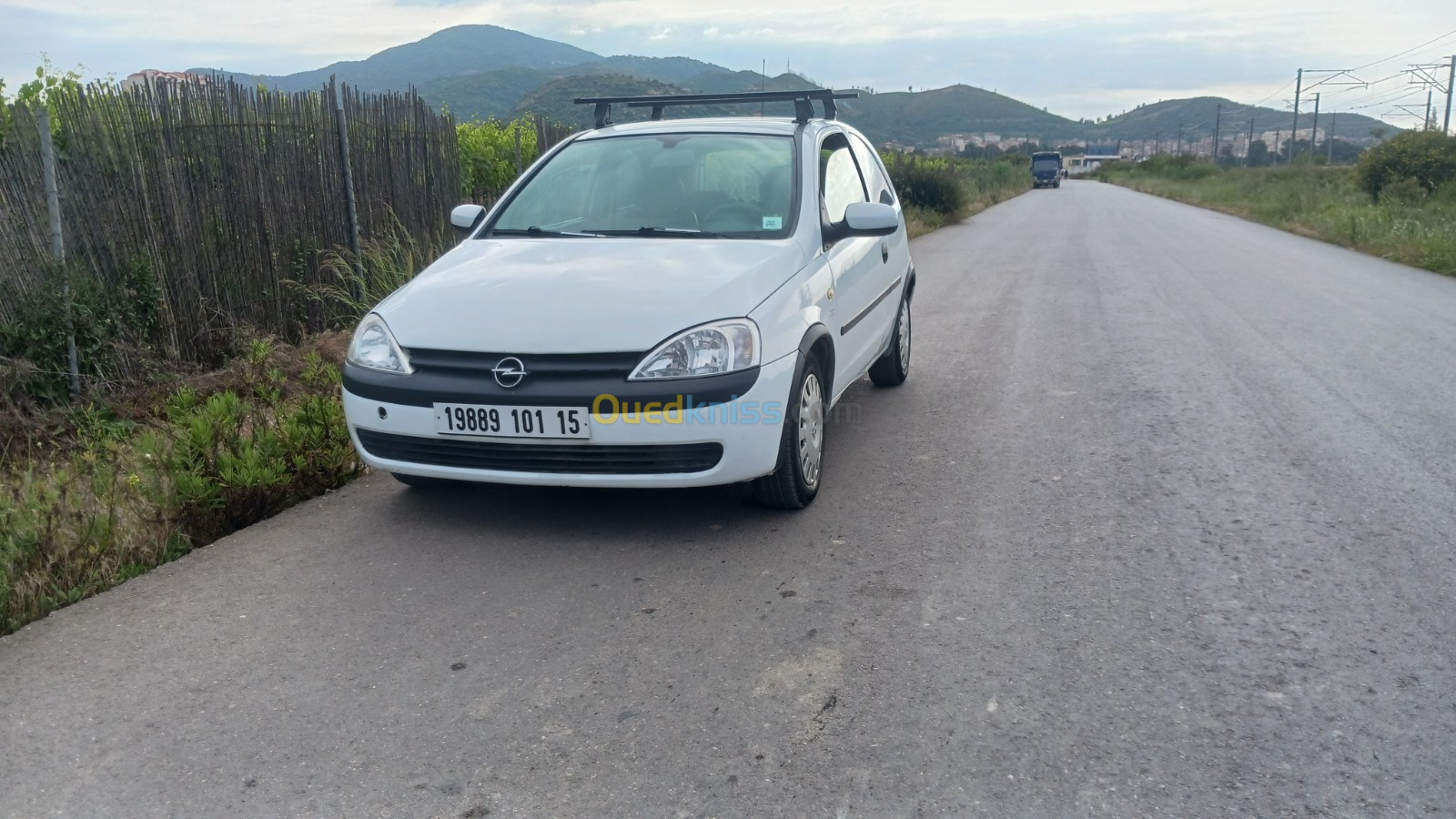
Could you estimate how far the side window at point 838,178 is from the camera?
18.8ft

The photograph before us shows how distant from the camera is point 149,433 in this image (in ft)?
18.0

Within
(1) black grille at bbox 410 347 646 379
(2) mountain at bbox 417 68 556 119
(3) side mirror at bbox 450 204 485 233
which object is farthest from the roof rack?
(2) mountain at bbox 417 68 556 119

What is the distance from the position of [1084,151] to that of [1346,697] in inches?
7319

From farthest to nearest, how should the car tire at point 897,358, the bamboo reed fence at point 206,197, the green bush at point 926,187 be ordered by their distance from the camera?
1. the green bush at point 926,187
2. the car tire at point 897,358
3. the bamboo reed fence at point 206,197

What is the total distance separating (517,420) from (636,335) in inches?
21.5

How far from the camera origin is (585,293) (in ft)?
14.6

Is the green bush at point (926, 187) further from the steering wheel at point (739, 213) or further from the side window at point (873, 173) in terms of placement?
the steering wheel at point (739, 213)

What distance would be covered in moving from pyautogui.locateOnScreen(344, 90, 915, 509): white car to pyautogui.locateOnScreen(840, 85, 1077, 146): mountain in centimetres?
13977

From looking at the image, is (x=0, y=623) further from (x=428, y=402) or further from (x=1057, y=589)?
(x=1057, y=589)

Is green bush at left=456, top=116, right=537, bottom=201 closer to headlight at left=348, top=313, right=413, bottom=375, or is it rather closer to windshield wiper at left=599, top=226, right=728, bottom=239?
windshield wiper at left=599, top=226, right=728, bottom=239

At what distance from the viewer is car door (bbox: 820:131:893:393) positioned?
5.39 meters

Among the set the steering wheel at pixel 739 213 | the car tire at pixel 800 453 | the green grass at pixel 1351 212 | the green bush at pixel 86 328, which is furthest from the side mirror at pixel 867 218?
the green grass at pixel 1351 212

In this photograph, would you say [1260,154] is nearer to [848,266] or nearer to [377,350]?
[848,266]

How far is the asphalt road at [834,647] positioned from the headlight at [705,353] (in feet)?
2.33
